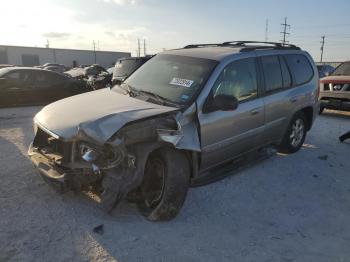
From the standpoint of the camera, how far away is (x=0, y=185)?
4.96 metres

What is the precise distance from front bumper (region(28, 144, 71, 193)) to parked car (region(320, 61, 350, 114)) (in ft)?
31.0

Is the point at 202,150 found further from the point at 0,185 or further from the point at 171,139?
the point at 0,185

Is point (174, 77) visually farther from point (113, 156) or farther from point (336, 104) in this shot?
point (336, 104)

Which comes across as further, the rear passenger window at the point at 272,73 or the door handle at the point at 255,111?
the rear passenger window at the point at 272,73

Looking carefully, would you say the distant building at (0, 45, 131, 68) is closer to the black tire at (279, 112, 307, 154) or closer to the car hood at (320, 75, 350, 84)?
the car hood at (320, 75, 350, 84)

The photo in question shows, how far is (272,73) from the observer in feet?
19.8

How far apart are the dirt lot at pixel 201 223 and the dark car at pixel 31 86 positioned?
6.43 m

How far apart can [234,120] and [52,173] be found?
2.38 m

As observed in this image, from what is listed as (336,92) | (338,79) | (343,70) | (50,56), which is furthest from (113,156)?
(50,56)

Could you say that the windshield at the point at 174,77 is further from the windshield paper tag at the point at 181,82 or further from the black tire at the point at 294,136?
the black tire at the point at 294,136

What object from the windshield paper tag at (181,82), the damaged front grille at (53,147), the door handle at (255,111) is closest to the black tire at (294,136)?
the door handle at (255,111)

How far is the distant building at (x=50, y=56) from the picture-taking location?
190 feet

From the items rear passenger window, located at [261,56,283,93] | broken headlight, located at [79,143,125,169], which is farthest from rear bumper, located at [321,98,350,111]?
broken headlight, located at [79,143,125,169]

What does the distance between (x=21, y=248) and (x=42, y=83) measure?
385 inches
